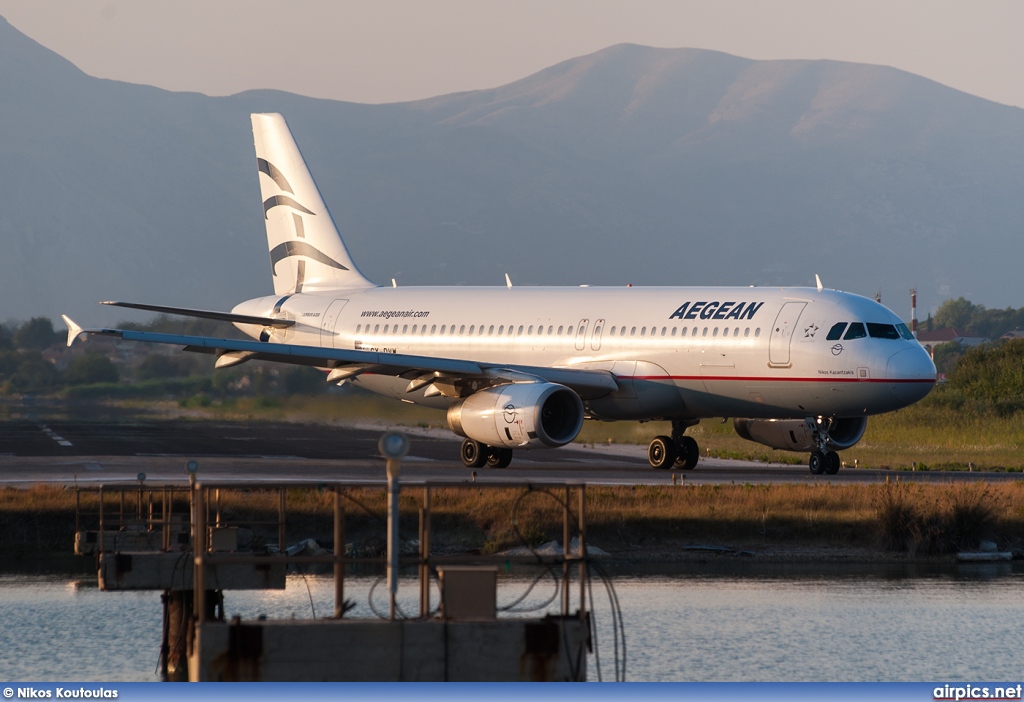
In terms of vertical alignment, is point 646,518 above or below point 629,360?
below

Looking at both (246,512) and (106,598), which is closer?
(106,598)

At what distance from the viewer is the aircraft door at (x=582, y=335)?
36375 millimetres

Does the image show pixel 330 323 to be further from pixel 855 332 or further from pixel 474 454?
pixel 855 332

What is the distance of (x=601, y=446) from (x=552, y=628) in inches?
1341

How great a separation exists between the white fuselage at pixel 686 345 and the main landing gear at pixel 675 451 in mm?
757

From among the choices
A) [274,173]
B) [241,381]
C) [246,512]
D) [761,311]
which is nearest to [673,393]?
[761,311]

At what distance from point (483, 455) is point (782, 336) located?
24.1 ft

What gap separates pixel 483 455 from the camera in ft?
117

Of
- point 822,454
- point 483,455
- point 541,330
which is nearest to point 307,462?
point 483,455

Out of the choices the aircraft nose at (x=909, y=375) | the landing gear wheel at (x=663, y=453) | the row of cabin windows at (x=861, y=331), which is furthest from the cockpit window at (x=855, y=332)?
the landing gear wheel at (x=663, y=453)

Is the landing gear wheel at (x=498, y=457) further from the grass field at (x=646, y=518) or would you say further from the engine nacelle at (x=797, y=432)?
the grass field at (x=646, y=518)

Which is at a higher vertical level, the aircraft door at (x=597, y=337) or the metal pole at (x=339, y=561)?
the aircraft door at (x=597, y=337)

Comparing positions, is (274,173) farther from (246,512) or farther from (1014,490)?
(1014,490)

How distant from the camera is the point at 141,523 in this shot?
2298 centimetres
